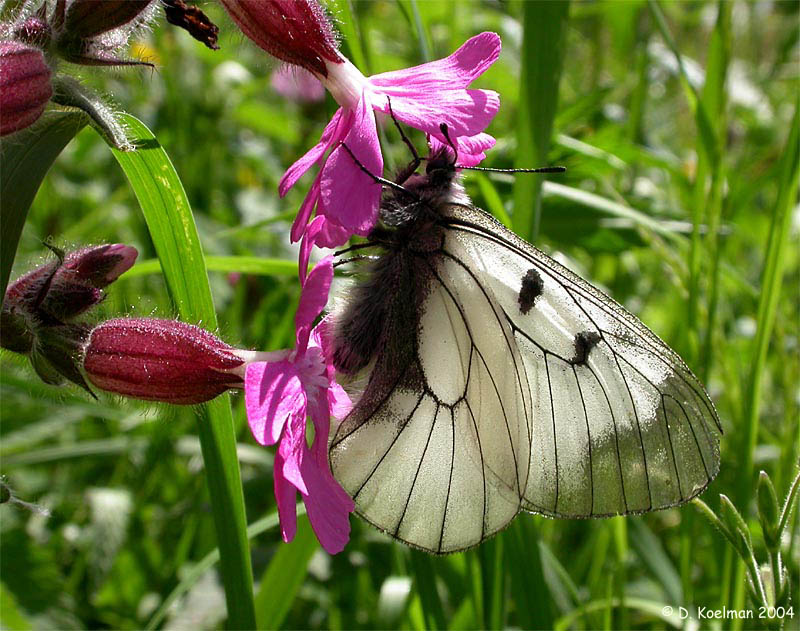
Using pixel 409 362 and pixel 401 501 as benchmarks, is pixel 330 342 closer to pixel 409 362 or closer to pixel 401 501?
pixel 409 362

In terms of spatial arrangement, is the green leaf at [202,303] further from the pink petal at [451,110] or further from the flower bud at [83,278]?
the pink petal at [451,110]

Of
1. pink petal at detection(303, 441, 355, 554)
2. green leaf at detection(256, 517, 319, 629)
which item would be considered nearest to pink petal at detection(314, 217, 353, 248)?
pink petal at detection(303, 441, 355, 554)

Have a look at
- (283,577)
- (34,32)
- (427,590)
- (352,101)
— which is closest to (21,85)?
(34,32)

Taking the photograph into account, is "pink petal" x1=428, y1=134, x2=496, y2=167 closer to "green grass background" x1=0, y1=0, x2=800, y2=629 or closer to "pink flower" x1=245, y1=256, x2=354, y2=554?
"green grass background" x1=0, y1=0, x2=800, y2=629

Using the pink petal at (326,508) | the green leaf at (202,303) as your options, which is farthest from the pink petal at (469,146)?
the pink petal at (326,508)

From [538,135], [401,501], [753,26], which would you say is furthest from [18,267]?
[753,26]

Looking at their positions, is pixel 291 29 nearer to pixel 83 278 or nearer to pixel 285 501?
pixel 83 278
